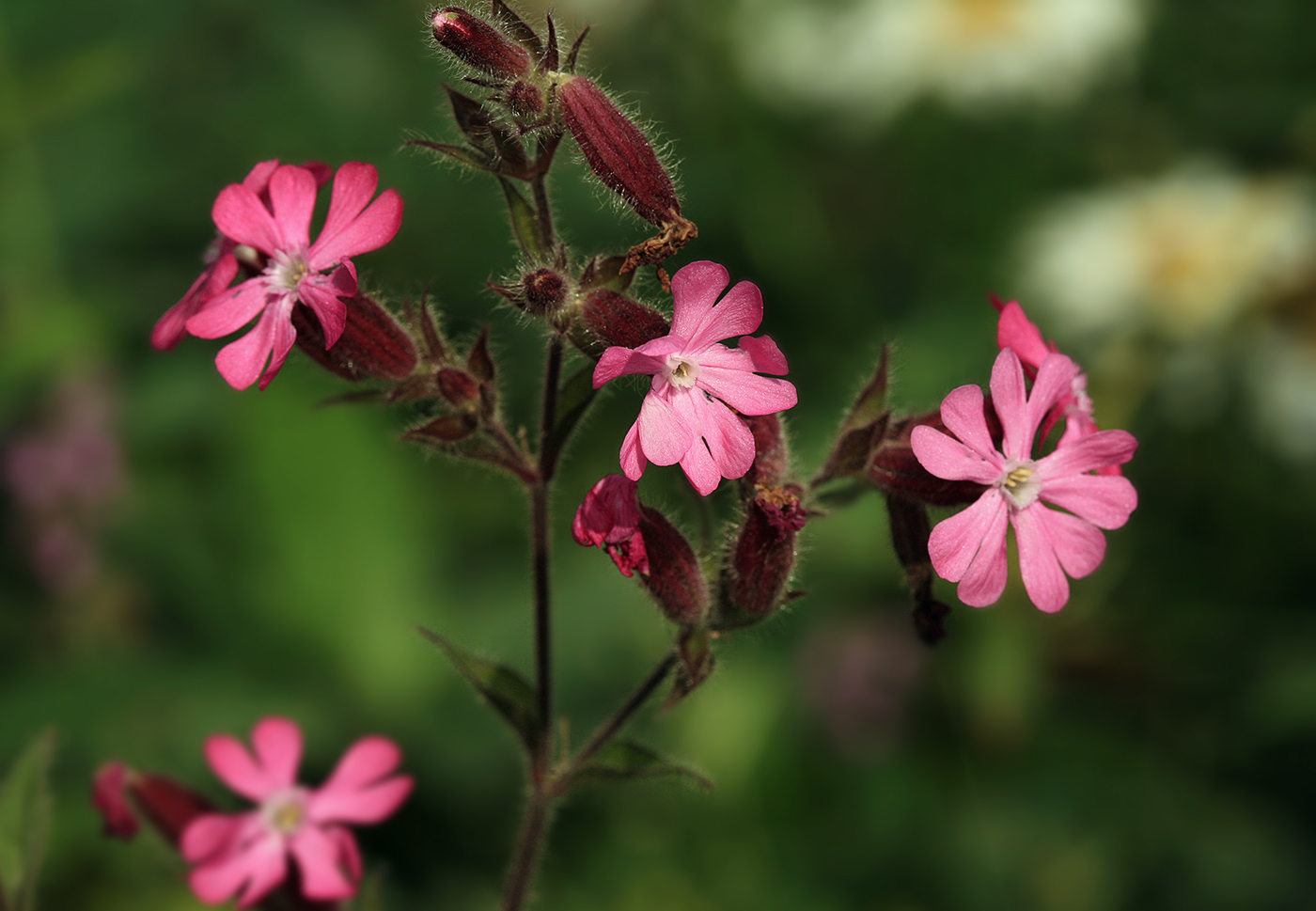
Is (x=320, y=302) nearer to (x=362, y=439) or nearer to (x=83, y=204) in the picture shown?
Answer: (x=362, y=439)

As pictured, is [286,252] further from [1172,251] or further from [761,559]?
[1172,251]

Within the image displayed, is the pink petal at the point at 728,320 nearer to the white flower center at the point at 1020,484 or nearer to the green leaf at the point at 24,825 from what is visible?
the white flower center at the point at 1020,484

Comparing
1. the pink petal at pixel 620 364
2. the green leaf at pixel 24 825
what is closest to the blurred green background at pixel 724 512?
the green leaf at pixel 24 825

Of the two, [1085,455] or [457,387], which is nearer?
[1085,455]

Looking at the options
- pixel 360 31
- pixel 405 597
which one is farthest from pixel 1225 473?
pixel 360 31

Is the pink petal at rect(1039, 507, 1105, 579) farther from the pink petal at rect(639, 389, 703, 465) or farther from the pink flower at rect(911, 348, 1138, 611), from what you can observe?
the pink petal at rect(639, 389, 703, 465)

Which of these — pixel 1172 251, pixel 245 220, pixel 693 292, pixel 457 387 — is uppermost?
pixel 693 292

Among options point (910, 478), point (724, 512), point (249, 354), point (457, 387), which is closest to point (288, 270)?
point (249, 354)
